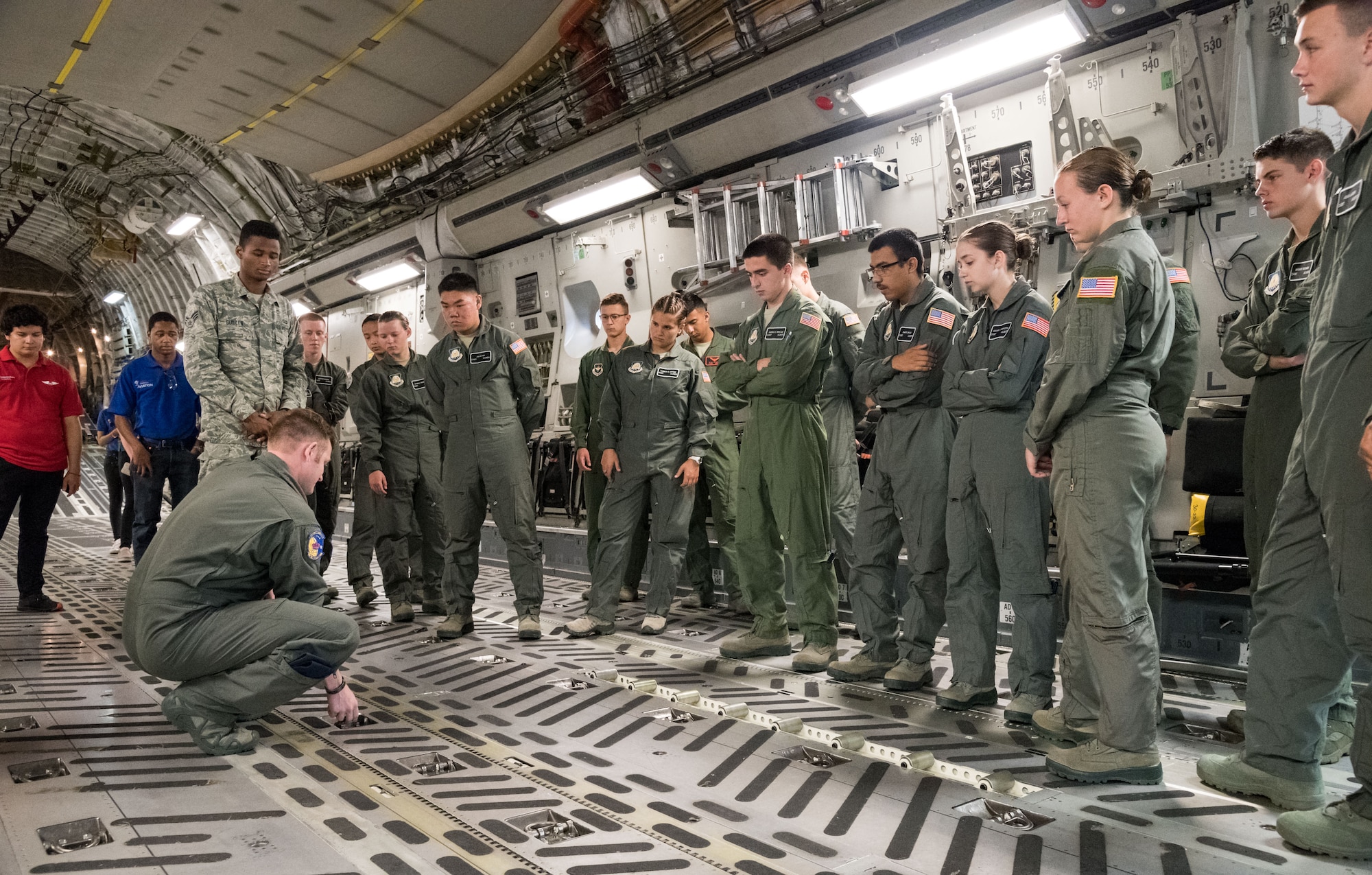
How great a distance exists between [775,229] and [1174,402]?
3489mm

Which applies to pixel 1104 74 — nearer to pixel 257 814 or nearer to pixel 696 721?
pixel 696 721

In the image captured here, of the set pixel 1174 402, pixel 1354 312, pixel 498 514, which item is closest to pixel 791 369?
pixel 1174 402

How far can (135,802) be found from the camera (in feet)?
7.91

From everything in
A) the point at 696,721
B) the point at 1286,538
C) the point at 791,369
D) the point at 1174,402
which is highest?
the point at 791,369

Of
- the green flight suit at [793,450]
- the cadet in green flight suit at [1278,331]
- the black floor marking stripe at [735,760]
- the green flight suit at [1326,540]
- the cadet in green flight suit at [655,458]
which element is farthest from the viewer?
the cadet in green flight suit at [655,458]

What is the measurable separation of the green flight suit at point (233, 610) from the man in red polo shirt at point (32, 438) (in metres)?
2.97

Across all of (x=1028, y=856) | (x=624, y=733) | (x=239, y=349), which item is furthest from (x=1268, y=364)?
(x=239, y=349)

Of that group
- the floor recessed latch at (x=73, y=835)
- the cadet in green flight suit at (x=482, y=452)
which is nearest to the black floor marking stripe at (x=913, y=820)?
the floor recessed latch at (x=73, y=835)

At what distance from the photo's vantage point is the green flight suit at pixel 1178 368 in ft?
10.6

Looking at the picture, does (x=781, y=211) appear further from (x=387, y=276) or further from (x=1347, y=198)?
(x=387, y=276)

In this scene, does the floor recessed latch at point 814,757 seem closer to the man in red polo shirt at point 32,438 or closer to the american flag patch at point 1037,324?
the american flag patch at point 1037,324

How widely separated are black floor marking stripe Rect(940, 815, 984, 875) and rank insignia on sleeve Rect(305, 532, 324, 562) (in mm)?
2022

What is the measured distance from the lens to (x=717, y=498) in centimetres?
548

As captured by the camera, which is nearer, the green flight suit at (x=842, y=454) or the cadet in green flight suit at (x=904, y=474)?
the cadet in green flight suit at (x=904, y=474)
